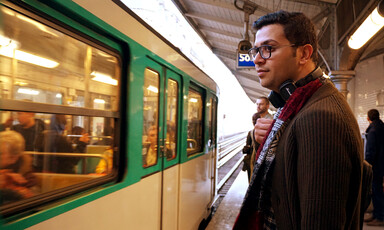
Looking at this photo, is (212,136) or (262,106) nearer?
(262,106)

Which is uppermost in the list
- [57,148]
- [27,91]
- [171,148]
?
[27,91]

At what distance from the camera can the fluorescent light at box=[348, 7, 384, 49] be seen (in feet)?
11.1

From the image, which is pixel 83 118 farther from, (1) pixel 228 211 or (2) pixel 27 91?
(1) pixel 228 211

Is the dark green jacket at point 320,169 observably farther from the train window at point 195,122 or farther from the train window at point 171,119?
the train window at point 195,122

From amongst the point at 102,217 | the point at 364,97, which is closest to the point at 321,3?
the point at 364,97

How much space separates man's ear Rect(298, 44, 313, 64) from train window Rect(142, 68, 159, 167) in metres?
1.71

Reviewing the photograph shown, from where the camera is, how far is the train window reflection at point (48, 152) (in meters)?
1.44

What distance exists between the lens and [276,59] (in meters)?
1.30

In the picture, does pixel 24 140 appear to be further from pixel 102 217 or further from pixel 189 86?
pixel 189 86

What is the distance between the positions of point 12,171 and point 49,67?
59 cm

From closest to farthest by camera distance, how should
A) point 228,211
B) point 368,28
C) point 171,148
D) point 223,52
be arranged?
point 171,148 < point 368,28 < point 228,211 < point 223,52

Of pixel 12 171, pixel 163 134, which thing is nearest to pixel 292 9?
pixel 163 134

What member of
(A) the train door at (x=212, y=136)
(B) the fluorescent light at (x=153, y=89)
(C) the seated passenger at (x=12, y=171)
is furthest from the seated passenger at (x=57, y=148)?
(A) the train door at (x=212, y=136)

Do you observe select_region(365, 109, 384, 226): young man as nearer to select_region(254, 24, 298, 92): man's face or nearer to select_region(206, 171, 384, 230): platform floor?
select_region(206, 171, 384, 230): platform floor
